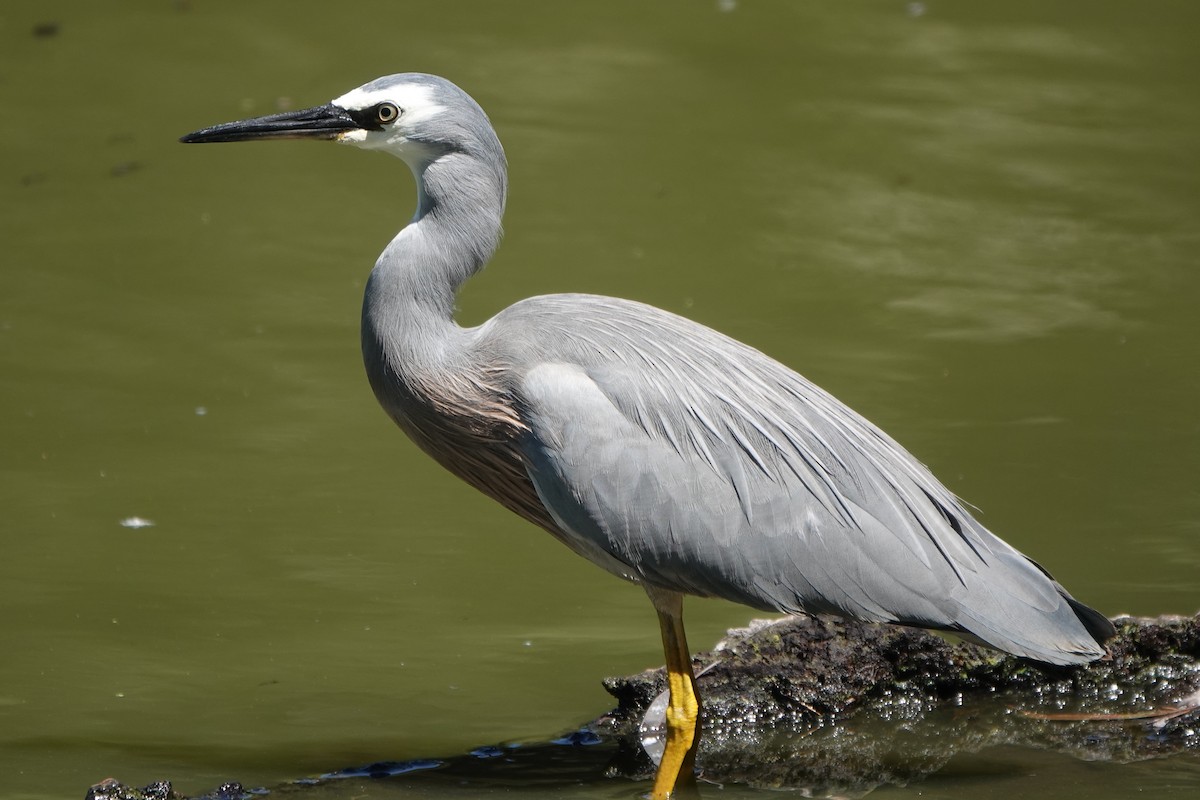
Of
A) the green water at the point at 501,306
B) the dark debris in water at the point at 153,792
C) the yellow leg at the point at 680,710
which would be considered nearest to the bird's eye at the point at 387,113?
the yellow leg at the point at 680,710

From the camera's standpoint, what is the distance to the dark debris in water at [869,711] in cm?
479

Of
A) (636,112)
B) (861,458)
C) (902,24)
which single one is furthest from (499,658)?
(902,24)

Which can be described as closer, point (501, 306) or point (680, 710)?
point (680, 710)

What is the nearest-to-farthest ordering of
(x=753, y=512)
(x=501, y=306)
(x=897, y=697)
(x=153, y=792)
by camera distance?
1. (x=153, y=792)
2. (x=753, y=512)
3. (x=897, y=697)
4. (x=501, y=306)

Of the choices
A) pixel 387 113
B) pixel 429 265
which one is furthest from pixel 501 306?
pixel 387 113

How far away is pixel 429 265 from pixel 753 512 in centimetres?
128

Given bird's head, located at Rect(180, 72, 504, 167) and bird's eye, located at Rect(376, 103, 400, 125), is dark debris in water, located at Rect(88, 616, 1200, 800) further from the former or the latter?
bird's eye, located at Rect(376, 103, 400, 125)

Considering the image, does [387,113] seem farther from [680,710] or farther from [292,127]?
[680,710]

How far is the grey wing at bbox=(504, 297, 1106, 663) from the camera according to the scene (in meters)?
4.71

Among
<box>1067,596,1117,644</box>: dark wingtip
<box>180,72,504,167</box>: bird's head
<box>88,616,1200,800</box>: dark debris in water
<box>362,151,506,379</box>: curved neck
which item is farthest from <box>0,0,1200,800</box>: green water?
<box>180,72,504,167</box>: bird's head

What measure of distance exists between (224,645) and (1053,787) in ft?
9.32

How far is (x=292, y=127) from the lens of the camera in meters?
4.96

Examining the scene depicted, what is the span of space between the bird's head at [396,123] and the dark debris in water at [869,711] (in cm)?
180

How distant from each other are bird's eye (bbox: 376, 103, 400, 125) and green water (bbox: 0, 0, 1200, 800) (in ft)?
6.20
